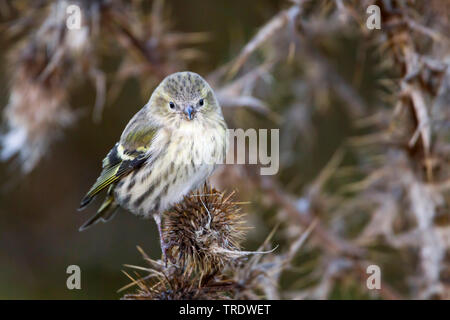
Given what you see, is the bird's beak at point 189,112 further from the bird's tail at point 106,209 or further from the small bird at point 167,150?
the bird's tail at point 106,209

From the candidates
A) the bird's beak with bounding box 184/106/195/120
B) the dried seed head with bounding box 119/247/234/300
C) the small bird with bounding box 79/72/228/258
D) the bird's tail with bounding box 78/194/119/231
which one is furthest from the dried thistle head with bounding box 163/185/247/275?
the bird's tail with bounding box 78/194/119/231

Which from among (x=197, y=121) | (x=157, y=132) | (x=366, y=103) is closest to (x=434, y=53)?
(x=366, y=103)

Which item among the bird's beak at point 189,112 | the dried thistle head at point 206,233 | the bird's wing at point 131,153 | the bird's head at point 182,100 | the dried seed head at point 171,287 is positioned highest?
the bird's head at point 182,100

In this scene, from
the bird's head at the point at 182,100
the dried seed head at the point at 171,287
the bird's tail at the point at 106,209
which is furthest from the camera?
the bird's tail at the point at 106,209

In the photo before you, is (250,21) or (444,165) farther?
(250,21)

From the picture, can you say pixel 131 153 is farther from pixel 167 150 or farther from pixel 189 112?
pixel 189 112

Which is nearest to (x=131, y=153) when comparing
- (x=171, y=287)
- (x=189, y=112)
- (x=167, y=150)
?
(x=167, y=150)

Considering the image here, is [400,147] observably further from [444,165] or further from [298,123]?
[298,123]

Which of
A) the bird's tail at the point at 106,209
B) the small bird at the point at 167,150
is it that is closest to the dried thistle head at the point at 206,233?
the small bird at the point at 167,150
